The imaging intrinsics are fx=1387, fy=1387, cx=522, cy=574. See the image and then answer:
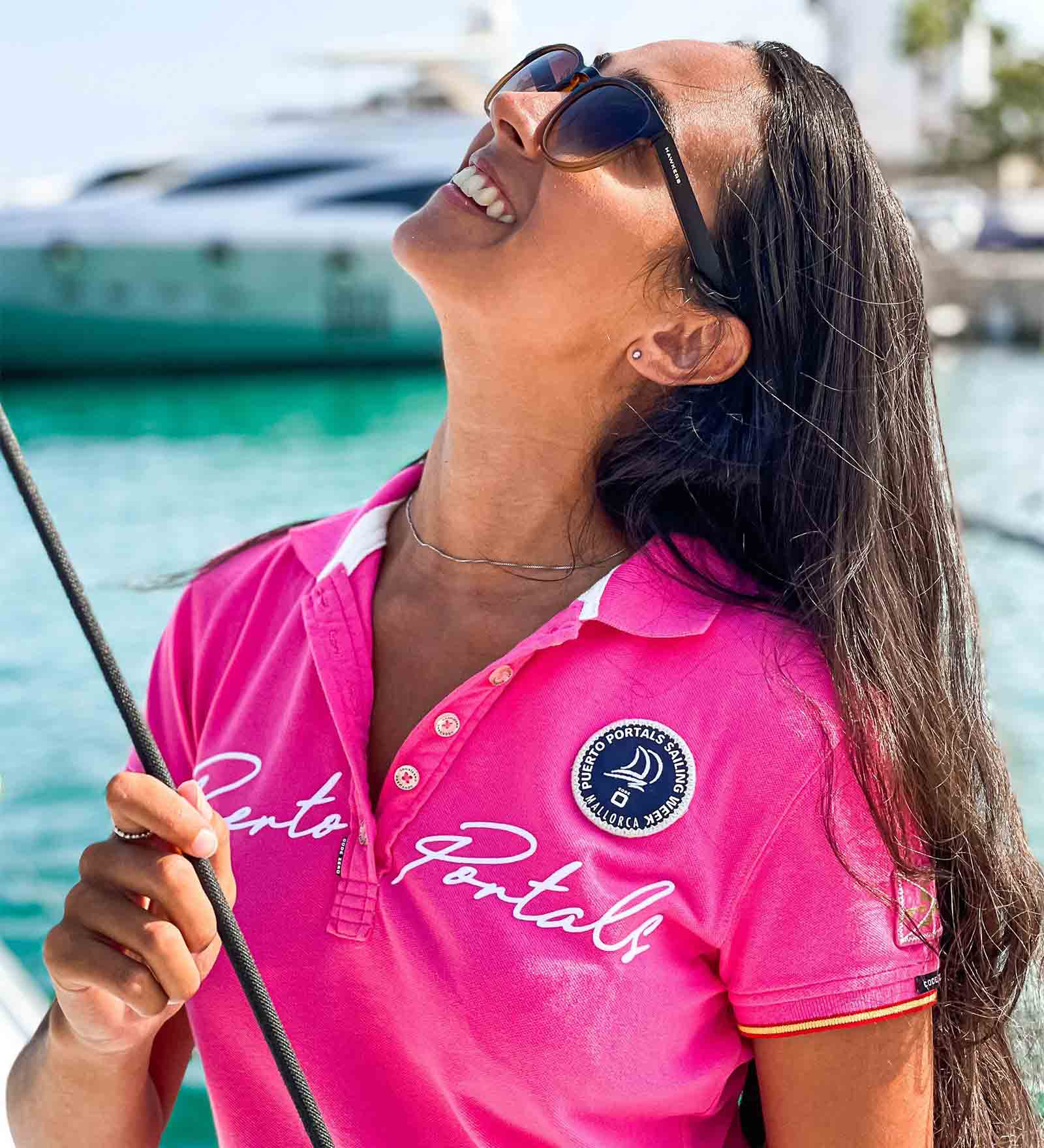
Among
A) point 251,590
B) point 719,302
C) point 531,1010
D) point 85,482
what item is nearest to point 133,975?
point 531,1010

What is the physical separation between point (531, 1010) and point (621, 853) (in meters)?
0.17

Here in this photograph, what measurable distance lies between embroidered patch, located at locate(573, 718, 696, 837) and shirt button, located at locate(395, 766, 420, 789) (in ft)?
0.53

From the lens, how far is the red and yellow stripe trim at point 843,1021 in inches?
50.9

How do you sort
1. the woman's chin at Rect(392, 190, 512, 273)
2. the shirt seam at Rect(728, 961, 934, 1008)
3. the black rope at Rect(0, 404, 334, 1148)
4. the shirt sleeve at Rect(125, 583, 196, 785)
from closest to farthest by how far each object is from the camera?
the black rope at Rect(0, 404, 334, 1148)
the shirt seam at Rect(728, 961, 934, 1008)
the woman's chin at Rect(392, 190, 512, 273)
the shirt sleeve at Rect(125, 583, 196, 785)

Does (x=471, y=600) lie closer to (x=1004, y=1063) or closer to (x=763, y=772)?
(x=763, y=772)

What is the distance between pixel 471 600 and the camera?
1.60 m

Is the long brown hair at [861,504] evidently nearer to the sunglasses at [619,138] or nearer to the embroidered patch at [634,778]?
the sunglasses at [619,138]

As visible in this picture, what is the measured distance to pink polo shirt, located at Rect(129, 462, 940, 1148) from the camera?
1.32m

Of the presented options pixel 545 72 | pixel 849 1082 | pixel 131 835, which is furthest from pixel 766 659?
pixel 545 72

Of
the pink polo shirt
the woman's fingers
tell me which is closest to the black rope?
the woman's fingers

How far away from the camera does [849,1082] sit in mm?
1312

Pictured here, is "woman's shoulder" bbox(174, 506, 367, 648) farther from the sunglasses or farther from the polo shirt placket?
the sunglasses

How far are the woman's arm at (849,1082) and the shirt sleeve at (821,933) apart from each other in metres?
0.02

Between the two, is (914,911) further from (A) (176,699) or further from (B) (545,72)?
(B) (545,72)
